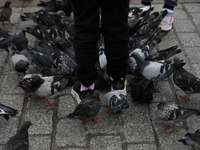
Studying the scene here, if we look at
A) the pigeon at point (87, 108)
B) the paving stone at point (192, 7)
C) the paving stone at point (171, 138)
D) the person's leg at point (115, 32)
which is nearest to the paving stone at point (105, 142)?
the pigeon at point (87, 108)

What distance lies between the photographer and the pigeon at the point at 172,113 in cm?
303

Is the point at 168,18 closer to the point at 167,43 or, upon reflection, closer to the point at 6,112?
the point at 167,43

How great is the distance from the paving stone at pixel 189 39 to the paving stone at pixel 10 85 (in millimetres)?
3459

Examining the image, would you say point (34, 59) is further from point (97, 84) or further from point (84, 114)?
point (84, 114)

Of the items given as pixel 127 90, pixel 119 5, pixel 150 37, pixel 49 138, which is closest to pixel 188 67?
pixel 150 37

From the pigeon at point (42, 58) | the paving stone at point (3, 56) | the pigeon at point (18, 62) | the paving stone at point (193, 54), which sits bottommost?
the paving stone at point (3, 56)

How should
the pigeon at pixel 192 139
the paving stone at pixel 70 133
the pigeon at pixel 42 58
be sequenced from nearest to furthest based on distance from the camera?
the pigeon at pixel 192 139 < the paving stone at pixel 70 133 < the pigeon at pixel 42 58

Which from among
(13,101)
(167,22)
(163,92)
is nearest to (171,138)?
(163,92)

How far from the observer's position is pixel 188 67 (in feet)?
14.5

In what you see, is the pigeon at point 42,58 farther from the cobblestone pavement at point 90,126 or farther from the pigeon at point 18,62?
→ the cobblestone pavement at point 90,126

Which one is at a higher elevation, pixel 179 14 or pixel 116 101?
pixel 116 101

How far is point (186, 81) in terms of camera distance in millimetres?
3562

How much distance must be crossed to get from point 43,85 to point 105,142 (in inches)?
53.0

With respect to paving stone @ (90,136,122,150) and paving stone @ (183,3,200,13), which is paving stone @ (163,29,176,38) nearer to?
paving stone @ (183,3,200,13)
